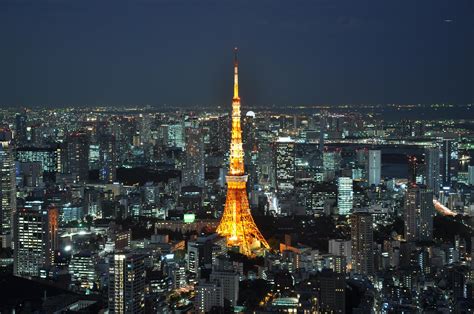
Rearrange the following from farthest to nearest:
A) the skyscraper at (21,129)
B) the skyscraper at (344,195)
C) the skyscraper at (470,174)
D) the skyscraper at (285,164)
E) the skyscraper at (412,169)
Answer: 1. the skyscraper at (285,164)
2. the skyscraper at (412,169)
3. the skyscraper at (344,195)
4. the skyscraper at (21,129)
5. the skyscraper at (470,174)

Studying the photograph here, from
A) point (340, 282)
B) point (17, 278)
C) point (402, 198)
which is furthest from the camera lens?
point (402, 198)

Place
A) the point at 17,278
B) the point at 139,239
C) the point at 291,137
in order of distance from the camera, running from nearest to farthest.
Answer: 1. the point at 17,278
2. the point at 139,239
3. the point at 291,137

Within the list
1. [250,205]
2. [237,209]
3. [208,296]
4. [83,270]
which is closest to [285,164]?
[250,205]

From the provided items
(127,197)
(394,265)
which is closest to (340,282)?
(394,265)

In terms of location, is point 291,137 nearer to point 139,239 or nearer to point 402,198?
point 402,198

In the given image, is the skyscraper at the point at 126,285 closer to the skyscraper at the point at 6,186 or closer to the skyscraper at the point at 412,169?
the skyscraper at the point at 6,186

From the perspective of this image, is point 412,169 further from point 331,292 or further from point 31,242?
point 331,292

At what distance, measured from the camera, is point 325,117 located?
1205cm

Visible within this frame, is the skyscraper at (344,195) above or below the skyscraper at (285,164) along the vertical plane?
below

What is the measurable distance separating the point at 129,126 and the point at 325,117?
528 centimetres

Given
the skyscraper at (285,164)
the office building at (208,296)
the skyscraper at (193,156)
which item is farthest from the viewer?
the skyscraper at (193,156)

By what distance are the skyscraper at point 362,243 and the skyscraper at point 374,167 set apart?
370cm

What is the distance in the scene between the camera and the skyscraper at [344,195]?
37.0 ft

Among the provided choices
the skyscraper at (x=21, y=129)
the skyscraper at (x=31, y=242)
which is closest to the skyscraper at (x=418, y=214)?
the skyscraper at (x=31, y=242)
